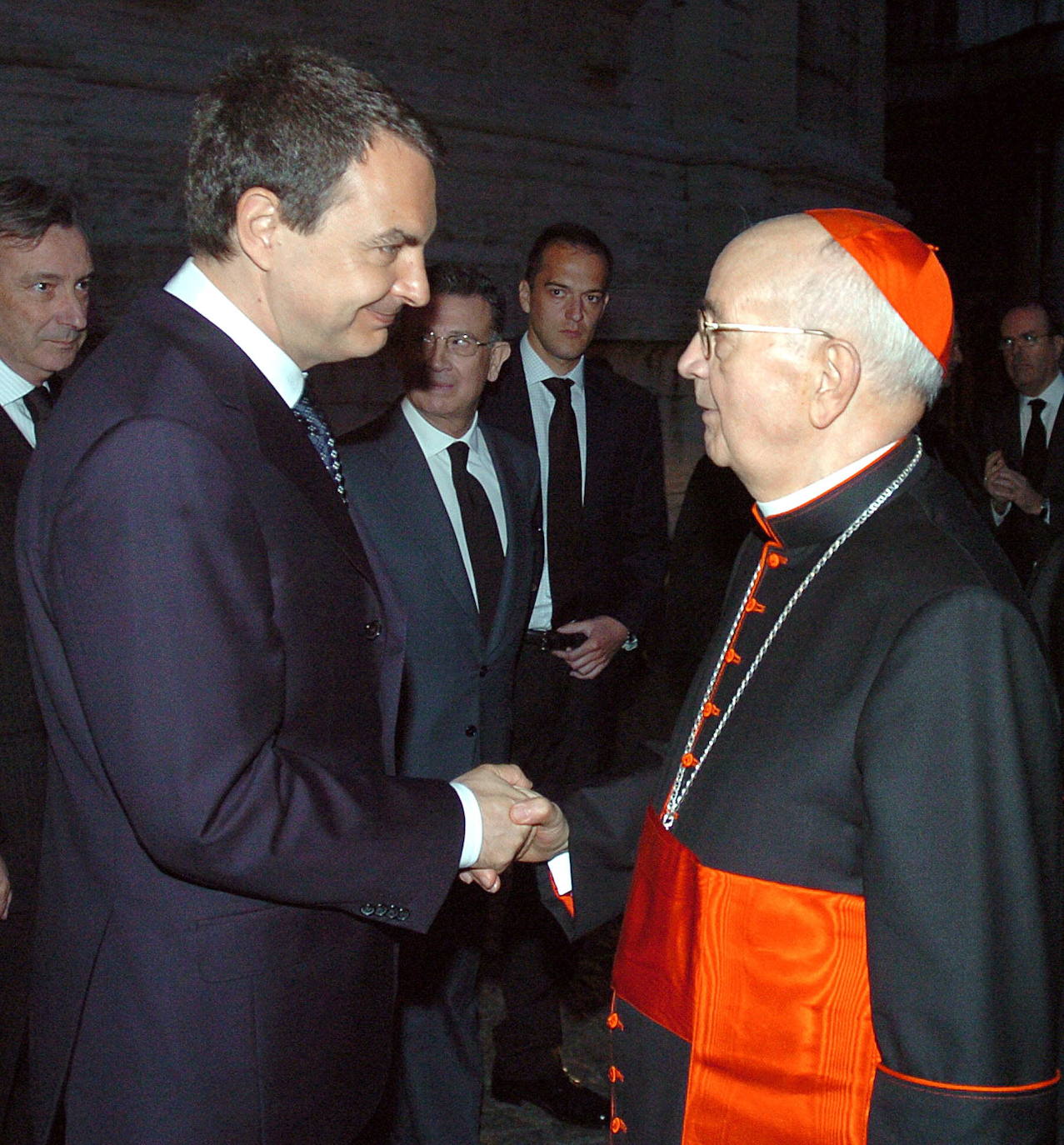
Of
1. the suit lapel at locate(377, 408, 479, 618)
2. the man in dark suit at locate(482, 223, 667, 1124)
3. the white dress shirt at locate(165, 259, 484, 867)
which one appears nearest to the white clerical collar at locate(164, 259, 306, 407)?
the white dress shirt at locate(165, 259, 484, 867)

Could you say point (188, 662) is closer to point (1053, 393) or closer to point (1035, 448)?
point (1035, 448)

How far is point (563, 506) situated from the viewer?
402cm

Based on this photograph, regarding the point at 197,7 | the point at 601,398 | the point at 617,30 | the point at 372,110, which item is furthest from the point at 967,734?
the point at 617,30

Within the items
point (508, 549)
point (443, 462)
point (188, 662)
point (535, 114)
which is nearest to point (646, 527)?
point (508, 549)

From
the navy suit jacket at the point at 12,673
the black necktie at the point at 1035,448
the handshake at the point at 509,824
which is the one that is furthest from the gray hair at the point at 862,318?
the black necktie at the point at 1035,448

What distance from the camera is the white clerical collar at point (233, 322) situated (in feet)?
6.11

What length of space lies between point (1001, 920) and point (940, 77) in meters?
17.8

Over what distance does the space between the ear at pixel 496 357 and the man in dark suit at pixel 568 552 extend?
1.46 ft

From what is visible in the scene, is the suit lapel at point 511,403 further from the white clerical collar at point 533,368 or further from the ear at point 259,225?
the ear at point 259,225

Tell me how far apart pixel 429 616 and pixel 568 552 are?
87 cm

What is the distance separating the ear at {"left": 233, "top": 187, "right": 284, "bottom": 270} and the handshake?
92cm

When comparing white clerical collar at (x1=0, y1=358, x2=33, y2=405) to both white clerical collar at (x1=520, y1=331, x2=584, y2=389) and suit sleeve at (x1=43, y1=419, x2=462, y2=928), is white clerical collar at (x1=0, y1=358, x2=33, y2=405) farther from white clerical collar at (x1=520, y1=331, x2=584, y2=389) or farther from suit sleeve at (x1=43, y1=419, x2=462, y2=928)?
white clerical collar at (x1=520, y1=331, x2=584, y2=389)

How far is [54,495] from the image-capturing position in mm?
1733

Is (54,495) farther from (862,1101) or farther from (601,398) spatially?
(601,398)
